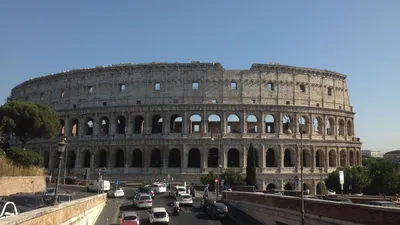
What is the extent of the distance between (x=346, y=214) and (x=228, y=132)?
4050 centimetres

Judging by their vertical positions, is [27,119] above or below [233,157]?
above

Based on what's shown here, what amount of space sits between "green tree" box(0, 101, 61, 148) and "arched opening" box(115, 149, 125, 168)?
13.4 meters

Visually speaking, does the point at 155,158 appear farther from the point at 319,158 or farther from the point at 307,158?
the point at 319,158

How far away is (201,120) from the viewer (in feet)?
180

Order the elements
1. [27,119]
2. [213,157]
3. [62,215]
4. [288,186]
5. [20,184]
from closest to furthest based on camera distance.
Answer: [62,215] < [20,184] < [27,119] < [288,186] < [213,157]

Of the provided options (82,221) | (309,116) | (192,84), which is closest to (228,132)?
(192,84)

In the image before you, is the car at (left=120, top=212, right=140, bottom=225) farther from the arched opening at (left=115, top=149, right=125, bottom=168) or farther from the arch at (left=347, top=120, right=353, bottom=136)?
the arch at (left=347, top=120, right=353, bottom=136)

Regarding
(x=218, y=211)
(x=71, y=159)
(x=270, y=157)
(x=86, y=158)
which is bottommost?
(x=218, y=211)

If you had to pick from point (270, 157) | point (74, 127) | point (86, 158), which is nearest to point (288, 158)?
point (270, 157)

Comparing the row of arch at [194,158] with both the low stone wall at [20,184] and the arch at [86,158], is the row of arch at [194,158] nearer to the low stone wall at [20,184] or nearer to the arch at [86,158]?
the arch at [86,158]

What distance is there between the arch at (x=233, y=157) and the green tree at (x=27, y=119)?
25.9 metres

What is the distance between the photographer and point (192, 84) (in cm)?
5547

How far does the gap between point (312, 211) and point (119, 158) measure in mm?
46432

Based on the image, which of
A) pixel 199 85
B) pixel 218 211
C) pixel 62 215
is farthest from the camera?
pixel 199 85
